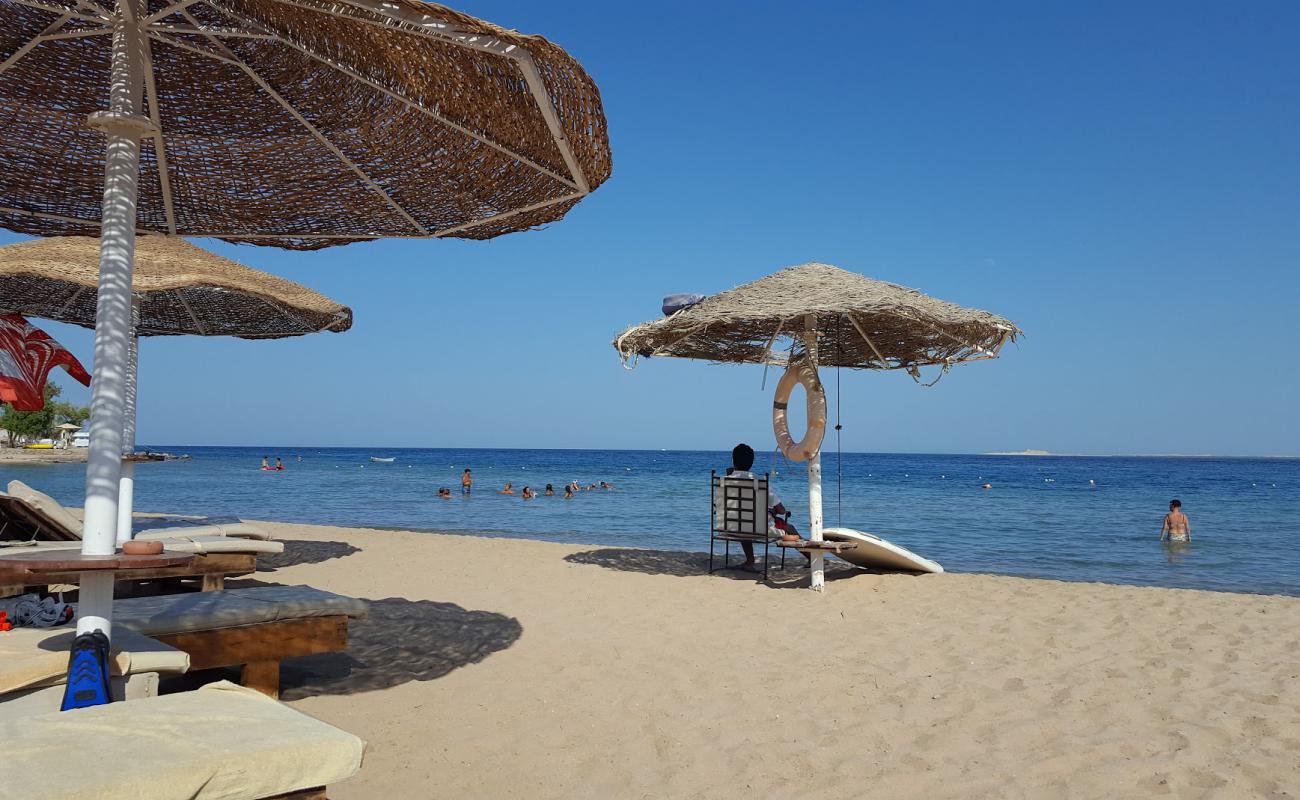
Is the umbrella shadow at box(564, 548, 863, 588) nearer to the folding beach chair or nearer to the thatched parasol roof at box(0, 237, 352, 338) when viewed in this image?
the folding beach chair

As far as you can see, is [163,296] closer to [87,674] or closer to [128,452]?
[128,452]

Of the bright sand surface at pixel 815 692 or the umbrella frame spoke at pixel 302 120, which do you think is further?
the bright sand surface at pixel 815 692

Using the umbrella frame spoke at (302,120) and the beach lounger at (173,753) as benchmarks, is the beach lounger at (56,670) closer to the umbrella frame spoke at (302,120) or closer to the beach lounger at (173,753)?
the beach lounger at (173,753)

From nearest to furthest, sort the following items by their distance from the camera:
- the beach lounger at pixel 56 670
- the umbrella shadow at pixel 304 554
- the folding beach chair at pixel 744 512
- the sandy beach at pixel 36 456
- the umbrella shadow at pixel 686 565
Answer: the beach lounger at pixel 56 670 → the folding beach chair at pixel 744 512 → the umbrella shadow at pixel 686 565 → the umbrella shadow at pixel 304 554 → the sandy beach at pixel 36 456

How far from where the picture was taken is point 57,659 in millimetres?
2738

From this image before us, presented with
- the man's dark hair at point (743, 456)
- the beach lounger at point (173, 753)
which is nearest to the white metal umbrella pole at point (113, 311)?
A: the beach lounger at point (173, 753)

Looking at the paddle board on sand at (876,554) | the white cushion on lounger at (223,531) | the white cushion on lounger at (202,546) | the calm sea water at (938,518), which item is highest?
the white cushion on lounger at (202,546)

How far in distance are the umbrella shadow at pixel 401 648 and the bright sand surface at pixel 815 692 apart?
0.07 feet

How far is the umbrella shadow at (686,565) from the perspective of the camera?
8.04 meters

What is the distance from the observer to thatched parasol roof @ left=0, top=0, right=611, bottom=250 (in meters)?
2.62

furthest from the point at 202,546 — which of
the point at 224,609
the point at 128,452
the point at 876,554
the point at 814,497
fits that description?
the point at 876,554

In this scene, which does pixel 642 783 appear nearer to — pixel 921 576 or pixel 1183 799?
pixel 1183 799

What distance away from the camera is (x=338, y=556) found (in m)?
9.35

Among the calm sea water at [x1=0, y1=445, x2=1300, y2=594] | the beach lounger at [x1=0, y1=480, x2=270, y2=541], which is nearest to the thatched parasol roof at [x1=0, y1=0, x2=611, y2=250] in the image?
the beach lounger at [x1=0, y1=480, x2=270, y2=541]
